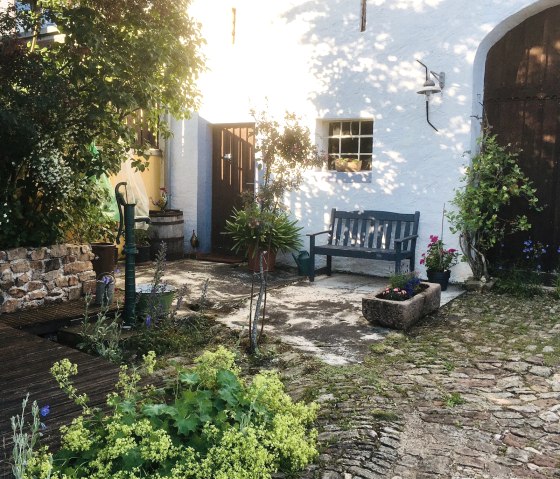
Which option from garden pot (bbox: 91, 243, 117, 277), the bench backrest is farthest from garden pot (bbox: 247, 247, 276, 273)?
garden pot (bbox: 91, 243, 117, 277)

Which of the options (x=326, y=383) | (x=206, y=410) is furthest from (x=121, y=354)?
(x=206, y=410)

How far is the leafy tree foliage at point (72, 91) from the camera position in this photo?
5746 millimetres

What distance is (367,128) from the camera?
29.2ft

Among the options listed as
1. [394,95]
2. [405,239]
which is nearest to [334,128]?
[394,95]

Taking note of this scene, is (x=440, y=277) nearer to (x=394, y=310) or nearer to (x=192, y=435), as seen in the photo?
(x=394, y=310)

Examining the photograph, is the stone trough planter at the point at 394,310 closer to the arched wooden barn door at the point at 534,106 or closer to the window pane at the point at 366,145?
the arched wooden barn door at the point at 534,106

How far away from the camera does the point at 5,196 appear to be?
6145mm

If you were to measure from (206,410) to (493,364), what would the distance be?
9.57ft

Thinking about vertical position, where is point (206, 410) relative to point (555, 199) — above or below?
below

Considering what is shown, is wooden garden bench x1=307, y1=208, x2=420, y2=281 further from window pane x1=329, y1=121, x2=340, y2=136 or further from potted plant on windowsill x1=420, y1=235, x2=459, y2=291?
window pane x1=329, y1=121, x2=340, y2=136

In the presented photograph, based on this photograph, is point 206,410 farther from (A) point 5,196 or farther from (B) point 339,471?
(A) point 5,196

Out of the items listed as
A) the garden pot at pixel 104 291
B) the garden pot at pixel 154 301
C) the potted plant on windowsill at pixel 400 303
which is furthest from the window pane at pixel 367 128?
the garden pot at pixel 104 291

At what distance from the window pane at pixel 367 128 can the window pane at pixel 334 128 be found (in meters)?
0.41

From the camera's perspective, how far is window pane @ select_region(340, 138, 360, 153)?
29.6 feet
